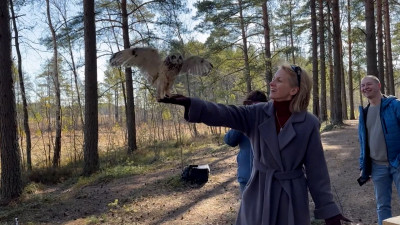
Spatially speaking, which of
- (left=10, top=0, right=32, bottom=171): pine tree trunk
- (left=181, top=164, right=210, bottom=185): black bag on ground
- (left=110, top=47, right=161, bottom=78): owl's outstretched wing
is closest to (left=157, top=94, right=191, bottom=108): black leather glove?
(left=110, top=47, right=161, bottom=78): owl's outstretched wing

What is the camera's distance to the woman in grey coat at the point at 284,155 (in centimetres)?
182

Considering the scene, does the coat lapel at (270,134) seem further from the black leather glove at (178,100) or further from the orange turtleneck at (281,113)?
the black leather glove at (178,100)

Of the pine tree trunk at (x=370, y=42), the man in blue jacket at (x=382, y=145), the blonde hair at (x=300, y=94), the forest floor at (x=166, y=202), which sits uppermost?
the pine tree trunk at (x=370, y=42)

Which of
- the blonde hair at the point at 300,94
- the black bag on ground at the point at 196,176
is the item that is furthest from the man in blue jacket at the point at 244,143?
the black bag on ground at the point at 196,176

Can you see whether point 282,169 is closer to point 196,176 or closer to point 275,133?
point 275,133

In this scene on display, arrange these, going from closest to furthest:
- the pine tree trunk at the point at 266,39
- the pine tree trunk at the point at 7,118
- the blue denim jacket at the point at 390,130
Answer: the blue denim jacket at the point at 390,130 → the pine tree trunk at the point at 7,118 → the pine tree trunk at the point at 266,39

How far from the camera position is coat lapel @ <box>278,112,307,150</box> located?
1.82 m

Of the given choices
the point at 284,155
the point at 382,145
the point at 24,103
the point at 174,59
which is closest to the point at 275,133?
the point at 284,155

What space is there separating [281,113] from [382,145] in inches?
71.0

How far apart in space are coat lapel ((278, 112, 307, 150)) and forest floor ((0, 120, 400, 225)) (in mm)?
2897

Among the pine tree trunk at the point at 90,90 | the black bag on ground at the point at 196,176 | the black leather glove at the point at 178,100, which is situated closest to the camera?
the black leather glove at the point at 178,100

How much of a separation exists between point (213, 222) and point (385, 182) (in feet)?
8.66

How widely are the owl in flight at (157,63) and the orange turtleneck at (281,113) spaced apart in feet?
2.14

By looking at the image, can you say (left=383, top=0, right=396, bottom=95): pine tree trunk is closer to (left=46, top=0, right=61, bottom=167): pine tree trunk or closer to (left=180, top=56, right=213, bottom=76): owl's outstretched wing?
(left=46, top=0, right=61, bottom=167): pine tree trunk
